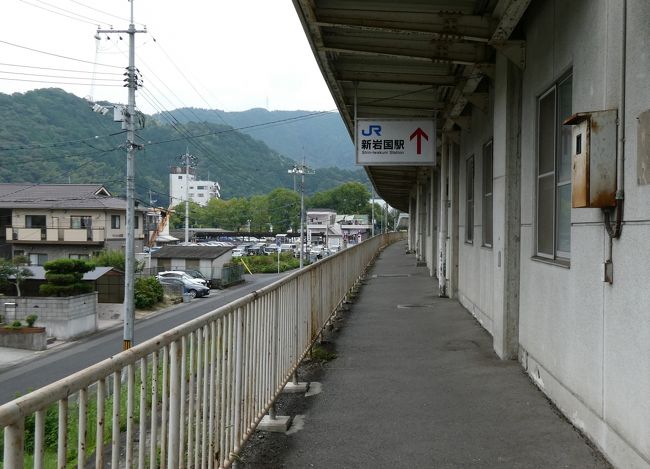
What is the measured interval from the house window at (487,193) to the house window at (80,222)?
43.6 m

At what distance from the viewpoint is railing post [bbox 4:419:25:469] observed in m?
1.79

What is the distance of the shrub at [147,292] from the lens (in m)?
37.9

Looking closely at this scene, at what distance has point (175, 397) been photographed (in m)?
3.10

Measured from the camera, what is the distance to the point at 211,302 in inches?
1662

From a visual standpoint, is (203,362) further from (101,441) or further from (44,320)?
(44,320)

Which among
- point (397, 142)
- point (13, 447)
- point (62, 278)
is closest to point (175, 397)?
point (13, 447)

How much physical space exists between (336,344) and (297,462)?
14.3ft

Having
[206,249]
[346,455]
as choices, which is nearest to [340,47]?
[346,455]

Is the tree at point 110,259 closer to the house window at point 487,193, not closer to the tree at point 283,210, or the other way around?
the house window at point 487,193

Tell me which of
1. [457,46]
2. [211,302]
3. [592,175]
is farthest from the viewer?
[211,302]

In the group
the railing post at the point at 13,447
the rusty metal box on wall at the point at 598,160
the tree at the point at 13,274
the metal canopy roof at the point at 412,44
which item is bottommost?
the tree at the point at 13,274

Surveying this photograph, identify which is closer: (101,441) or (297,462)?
(101,441)

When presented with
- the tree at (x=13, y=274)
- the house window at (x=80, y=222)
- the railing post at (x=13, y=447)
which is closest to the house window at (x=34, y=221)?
→ the house window at (x=80, y=222)

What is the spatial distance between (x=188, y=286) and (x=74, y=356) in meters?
20.9
